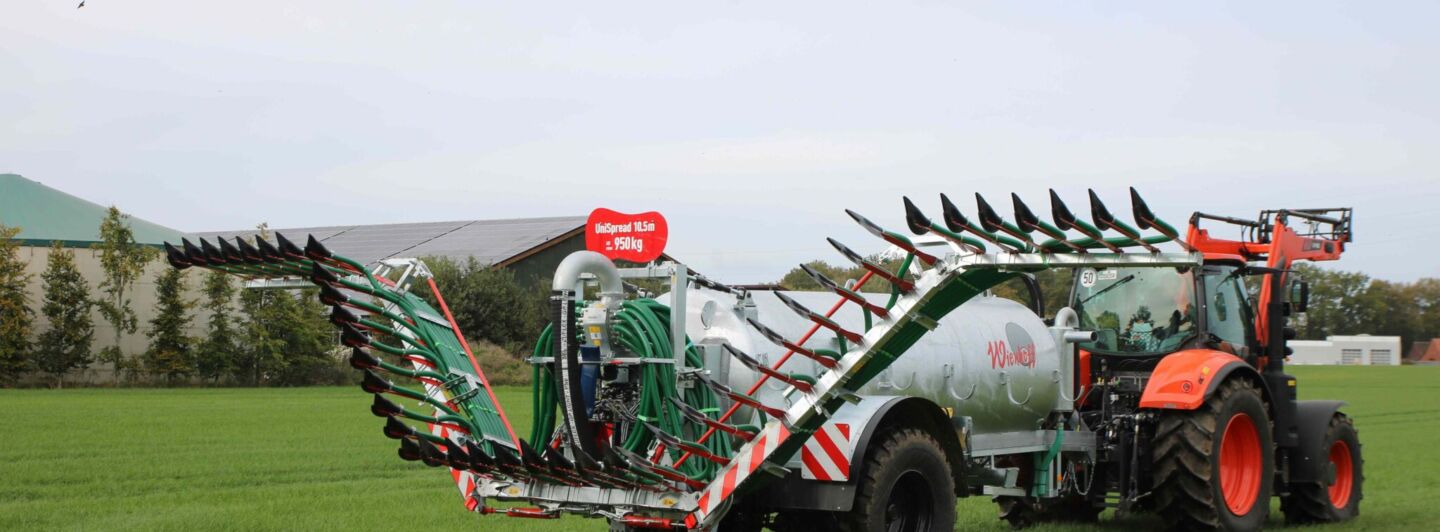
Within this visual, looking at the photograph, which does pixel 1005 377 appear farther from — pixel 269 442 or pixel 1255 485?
pixel 269 442

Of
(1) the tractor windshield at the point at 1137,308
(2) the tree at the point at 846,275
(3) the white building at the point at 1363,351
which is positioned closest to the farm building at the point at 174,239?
(2) the tree at the point at 846,275

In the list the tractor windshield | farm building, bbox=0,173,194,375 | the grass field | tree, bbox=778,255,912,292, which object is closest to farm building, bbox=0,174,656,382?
farm building, bbox=0,173,194,375

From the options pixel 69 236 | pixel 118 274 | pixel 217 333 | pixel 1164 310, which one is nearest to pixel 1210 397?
pixel 1164 310

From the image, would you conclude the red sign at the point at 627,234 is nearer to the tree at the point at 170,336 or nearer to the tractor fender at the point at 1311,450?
the tractor fender at the point at 1311,450

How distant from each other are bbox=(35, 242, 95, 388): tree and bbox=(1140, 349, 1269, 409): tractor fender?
125 ft

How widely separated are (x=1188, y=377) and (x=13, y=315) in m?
38.3

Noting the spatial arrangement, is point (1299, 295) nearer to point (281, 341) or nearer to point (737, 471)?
point (737, 471)

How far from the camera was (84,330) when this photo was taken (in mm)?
43281

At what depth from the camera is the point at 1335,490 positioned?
12953 mm

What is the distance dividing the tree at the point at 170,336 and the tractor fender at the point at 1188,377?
1518 inches

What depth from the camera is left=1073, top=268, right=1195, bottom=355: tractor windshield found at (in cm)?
1191

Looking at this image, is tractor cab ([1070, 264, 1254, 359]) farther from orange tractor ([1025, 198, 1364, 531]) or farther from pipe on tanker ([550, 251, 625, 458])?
pipe on tanker ([550, 251, 625, 458])

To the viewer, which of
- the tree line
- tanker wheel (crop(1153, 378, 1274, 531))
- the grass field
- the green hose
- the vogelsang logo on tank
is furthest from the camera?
the tree line

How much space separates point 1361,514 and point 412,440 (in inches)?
360
